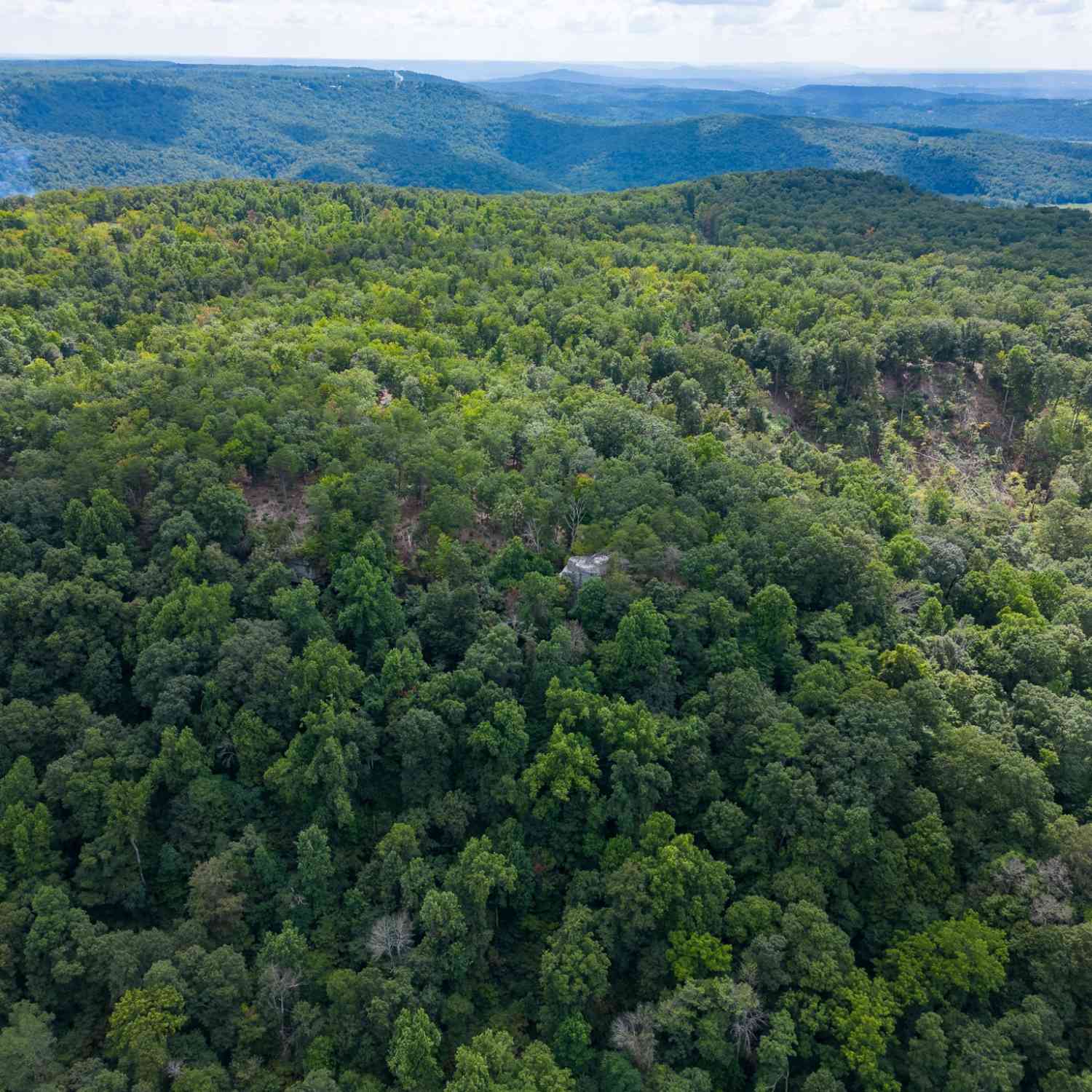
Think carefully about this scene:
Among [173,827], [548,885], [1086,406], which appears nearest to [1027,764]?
[548,885]

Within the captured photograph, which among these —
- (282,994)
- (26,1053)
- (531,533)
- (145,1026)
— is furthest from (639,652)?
(26,1053)

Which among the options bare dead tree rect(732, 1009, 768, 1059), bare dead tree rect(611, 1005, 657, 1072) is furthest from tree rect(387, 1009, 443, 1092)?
bare dead tree rect(732, 1009, 768, 1059)

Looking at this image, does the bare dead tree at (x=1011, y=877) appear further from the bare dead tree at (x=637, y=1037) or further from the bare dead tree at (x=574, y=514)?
the bare dead tree at (x=574, y=514)

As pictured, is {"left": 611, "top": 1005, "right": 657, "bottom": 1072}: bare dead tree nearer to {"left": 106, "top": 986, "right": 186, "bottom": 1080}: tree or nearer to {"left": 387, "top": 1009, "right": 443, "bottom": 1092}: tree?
{"left": 387, "top": 1009, "right": 443, "bottom": 1092}: tree

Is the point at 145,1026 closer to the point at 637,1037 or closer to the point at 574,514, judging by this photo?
the point at 637,1037

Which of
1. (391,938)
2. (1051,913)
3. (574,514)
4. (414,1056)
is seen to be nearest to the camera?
(414,1056)

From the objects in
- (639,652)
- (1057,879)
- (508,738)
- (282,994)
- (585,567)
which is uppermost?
(585,567)

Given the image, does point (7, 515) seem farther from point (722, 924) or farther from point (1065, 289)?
point (1065, 289)


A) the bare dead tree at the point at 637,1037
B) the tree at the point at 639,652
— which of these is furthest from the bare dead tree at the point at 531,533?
the bare dead tree at the point at 637,1037
